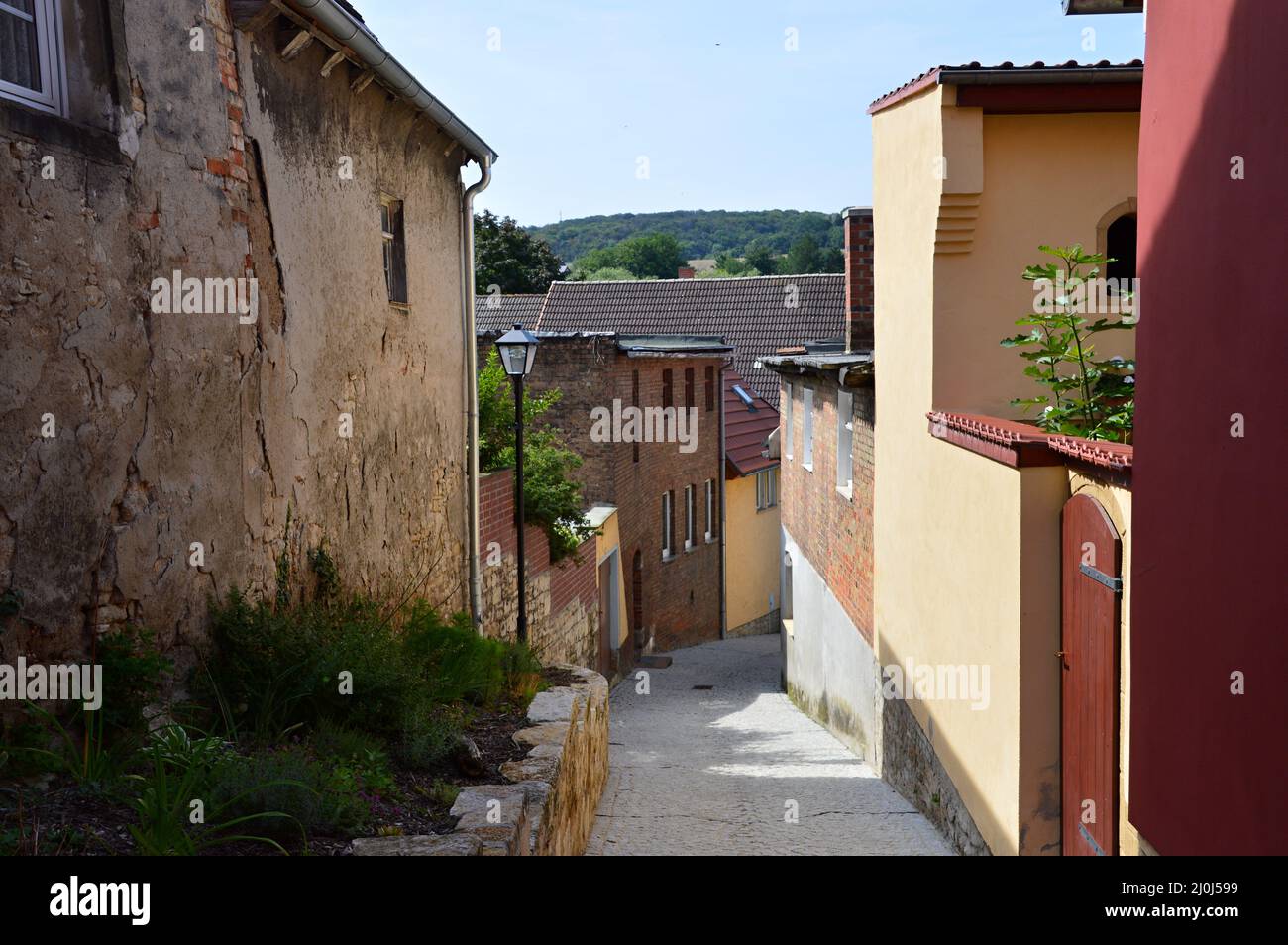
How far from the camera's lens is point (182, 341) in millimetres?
5633

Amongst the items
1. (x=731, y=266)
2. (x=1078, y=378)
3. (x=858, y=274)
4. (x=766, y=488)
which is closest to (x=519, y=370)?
(x=858, y=274)

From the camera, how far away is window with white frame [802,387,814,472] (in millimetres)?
15576

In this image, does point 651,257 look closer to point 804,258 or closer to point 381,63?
point 804,258

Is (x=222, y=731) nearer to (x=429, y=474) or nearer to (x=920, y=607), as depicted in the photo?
(x=429, y=474)

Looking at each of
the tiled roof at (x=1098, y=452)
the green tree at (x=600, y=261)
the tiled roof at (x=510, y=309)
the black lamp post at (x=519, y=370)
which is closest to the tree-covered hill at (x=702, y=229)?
the green tree at (x=600, y=261)

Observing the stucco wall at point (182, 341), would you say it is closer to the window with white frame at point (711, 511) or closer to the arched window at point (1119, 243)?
the arched window at point (1119, 243)

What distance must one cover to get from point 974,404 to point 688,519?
15400mm

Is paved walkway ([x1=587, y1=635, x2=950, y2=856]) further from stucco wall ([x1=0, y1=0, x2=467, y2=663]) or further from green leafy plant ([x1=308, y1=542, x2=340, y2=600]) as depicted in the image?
stucco wall ([x1=0, y1=0, x2=467, y2=663])

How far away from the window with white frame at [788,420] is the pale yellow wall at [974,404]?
23.5ft

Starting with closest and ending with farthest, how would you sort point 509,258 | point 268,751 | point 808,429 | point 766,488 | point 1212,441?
point 1212,441, point 268,751, point 808,429, point 766,488, point 509,258

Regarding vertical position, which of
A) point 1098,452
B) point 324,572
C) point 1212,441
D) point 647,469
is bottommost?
point 647,469

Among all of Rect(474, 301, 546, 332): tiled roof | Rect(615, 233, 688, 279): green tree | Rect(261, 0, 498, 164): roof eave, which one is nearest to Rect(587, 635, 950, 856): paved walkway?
Rect(261, 0, 498, 164): roof eave
